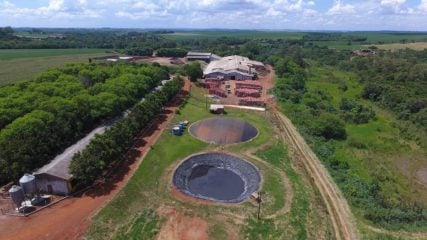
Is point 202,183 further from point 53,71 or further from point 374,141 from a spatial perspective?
point 53,71

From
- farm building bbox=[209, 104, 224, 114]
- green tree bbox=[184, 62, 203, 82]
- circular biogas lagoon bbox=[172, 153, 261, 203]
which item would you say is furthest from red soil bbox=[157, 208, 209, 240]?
green tree bbox=[184, 62, 203, 82]

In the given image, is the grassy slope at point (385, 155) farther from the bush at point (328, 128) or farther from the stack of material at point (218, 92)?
the stack of material at point (218, 92)

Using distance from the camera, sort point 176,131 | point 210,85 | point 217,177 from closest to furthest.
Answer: point 217,177 < point 176,131 < point 210,85

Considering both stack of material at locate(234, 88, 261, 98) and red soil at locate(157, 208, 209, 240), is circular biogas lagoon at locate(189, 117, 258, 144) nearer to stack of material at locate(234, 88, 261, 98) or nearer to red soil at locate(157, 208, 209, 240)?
stack of material at locate(234, 88, 261, 98)

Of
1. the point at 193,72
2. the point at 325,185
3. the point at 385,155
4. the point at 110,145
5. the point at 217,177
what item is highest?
the point at 193,72

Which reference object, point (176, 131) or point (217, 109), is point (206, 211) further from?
point (217, 109)

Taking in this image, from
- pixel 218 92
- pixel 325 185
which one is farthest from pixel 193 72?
pixel 325 185

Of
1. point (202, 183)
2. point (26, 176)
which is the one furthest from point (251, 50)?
point (26, 176)
